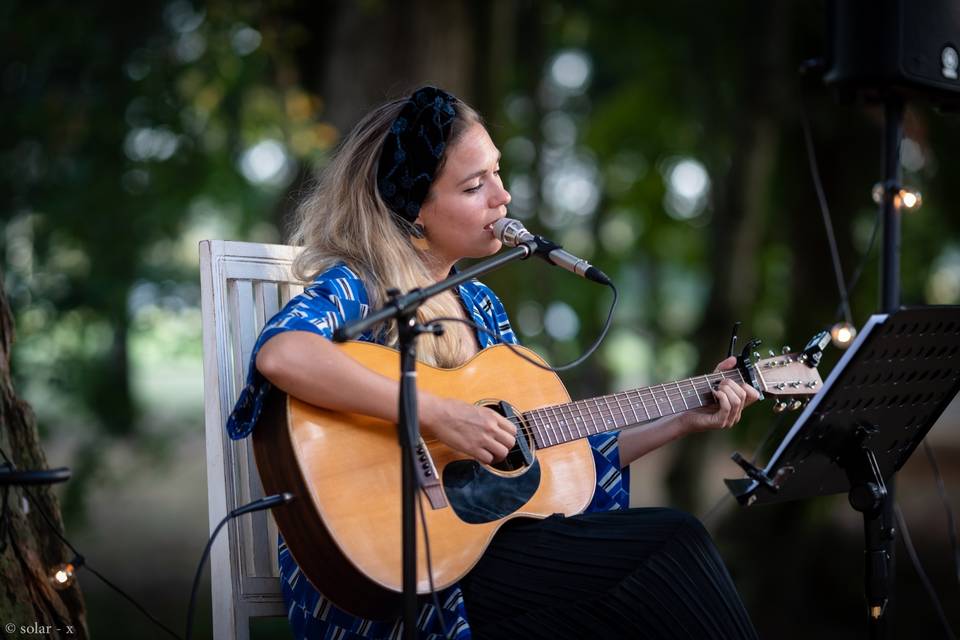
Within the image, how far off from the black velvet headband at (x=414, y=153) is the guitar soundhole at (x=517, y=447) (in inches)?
22.6

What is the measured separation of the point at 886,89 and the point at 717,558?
168 centimetres

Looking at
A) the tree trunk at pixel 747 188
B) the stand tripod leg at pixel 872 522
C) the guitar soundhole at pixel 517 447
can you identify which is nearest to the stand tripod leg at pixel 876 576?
the stand tripod leg at pixel 872 522

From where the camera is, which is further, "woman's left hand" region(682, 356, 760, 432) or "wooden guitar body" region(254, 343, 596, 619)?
"woman's left hand" region(682, 356, 760, 432)

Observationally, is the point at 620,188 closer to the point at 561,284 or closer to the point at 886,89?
the point at 561,284

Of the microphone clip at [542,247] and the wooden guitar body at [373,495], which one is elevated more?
the microphone clip at [542,247]

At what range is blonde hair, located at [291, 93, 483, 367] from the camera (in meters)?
2.68

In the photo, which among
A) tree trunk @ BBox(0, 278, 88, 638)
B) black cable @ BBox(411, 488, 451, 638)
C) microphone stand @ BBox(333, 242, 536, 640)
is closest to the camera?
microphone stand @ BBox(333, 242, 536, 640)

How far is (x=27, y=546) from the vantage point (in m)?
2.67

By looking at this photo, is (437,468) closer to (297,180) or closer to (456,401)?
(456,401)

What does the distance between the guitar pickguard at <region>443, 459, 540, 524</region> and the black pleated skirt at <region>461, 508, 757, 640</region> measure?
8 centimetres

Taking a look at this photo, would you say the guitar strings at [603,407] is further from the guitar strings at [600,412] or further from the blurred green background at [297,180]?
the blurred green background at [297,180]

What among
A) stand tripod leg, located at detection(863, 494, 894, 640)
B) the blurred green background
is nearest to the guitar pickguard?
stand tripod leg, located at detection(863, 494, 894, 640)

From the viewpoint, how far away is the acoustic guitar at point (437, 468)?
2.27 m

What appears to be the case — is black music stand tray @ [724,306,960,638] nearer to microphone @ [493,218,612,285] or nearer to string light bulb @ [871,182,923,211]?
microphone @ [493,218,612,285]
